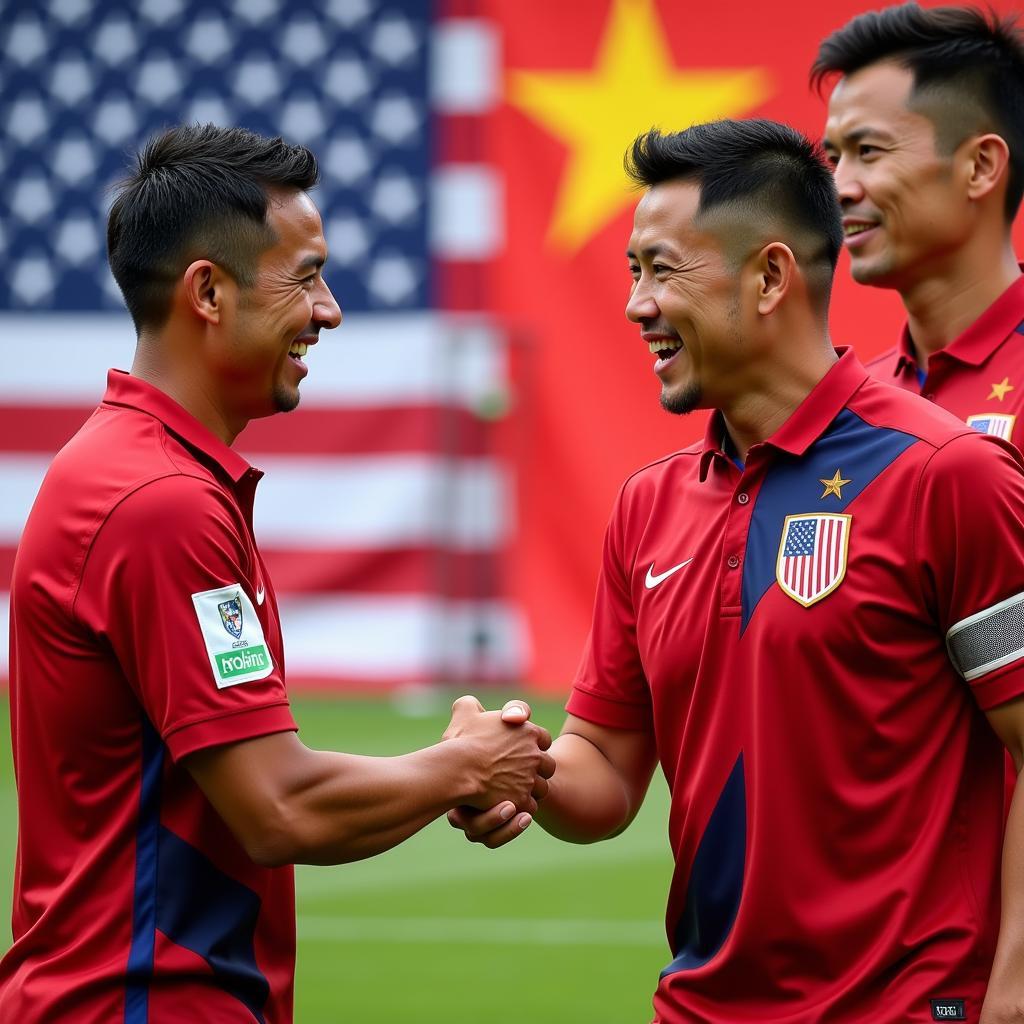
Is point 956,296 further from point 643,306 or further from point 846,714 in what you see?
point 846,714

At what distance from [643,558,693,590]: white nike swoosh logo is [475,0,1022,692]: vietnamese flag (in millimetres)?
9482

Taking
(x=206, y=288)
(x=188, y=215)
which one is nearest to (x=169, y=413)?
(x=206, y=288)

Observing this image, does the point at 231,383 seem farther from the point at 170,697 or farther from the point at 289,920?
the point at 289,920

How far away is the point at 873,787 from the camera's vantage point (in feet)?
9.25

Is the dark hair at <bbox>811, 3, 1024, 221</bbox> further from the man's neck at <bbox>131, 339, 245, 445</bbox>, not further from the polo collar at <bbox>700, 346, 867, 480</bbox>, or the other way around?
the man's neck at <bbox>131, 339, 245, 445</bbox>

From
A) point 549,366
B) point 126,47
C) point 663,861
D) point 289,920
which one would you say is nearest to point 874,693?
point 289,920

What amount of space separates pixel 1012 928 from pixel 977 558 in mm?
543

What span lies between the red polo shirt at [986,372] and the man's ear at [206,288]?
1.52 m

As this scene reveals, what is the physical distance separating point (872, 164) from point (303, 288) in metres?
1.57

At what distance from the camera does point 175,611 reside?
108 inches

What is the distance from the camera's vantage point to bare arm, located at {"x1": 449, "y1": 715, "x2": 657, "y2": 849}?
3.40m

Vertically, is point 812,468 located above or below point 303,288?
below

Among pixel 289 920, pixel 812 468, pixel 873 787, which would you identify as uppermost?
pixel 812 468

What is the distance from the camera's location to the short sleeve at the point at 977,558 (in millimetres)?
2719
